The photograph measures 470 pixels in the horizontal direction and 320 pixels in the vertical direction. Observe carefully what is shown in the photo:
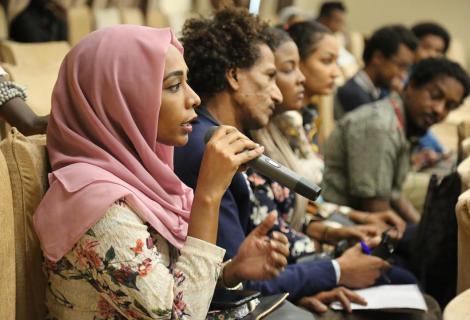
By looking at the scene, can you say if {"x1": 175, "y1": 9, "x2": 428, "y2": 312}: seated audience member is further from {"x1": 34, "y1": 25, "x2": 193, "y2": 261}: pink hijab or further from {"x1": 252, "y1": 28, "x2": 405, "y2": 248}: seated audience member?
{"x1": 34, "y1": 25, "x2": 193, "y2": 261}: pink hijab

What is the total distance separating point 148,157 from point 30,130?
1.34ft

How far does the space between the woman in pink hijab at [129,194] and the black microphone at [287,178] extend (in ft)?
0.08

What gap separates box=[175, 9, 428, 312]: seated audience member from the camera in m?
1.98

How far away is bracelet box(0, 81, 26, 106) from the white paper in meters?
0.95

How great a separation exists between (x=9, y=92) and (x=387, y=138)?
5.25 ft

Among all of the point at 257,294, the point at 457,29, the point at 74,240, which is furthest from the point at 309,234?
the point at 457,29

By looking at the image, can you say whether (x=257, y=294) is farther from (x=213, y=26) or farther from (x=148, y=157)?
(x=213, y=26)

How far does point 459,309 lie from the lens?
1277 mm

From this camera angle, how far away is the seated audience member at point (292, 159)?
7.06 ft

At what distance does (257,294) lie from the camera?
5.06 feet

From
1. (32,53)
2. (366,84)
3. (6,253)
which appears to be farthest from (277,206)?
(366,84)

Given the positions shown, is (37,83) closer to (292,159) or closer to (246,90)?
(246,90)

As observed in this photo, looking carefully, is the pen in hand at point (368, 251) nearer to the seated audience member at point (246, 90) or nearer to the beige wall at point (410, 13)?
the seated audience member at point (246, 90)

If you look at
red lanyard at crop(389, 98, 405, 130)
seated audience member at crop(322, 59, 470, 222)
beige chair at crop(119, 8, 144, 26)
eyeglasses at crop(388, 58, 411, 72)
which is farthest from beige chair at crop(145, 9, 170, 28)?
red lanyard at crop(389, 98, 405, 130)
